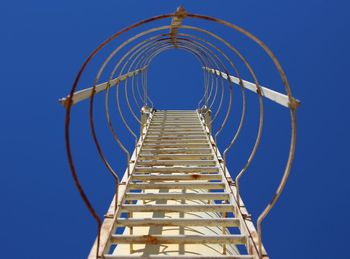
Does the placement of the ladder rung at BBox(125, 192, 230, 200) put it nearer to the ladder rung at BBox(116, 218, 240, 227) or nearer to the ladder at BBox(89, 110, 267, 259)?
the ladder at BBox(89, 110, 267, 259)

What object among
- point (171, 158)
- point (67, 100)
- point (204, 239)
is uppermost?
point (67, 100)

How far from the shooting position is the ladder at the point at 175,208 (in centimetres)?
411

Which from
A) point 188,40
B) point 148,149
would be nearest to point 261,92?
point 188,40

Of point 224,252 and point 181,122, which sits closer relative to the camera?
point 224,252

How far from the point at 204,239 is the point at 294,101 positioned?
6.25ft

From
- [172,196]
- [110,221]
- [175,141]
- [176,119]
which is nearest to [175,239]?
[110,221]

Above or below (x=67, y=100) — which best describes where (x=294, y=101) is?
above

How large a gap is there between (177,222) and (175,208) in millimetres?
467

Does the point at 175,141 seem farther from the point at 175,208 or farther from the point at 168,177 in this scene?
the point at 175,208

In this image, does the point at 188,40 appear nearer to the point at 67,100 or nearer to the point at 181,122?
the point at 181,122

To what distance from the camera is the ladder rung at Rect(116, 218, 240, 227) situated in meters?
4.40

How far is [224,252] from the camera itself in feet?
15.6

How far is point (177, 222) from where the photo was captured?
4.50 m

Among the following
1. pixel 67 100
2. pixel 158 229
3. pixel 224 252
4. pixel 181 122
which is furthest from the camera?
pixel 181 122
